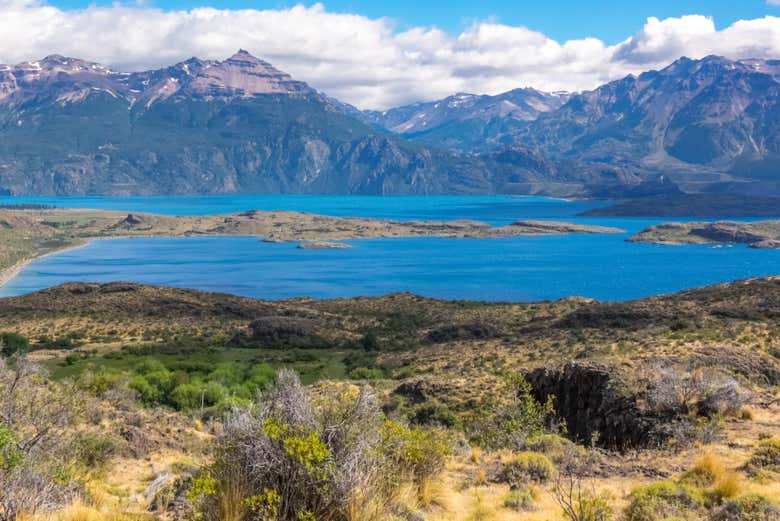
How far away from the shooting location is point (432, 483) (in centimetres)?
1256

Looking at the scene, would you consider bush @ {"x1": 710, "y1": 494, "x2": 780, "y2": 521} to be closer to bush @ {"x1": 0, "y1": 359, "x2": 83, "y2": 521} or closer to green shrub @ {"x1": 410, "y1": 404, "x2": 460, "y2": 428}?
bush @ {"x1": 0, "y1": 359, "x2": 83, "y2": 521}

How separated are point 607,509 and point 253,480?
5149 mm

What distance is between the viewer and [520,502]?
12.3m

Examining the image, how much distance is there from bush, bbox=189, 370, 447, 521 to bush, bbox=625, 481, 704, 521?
13.5ft

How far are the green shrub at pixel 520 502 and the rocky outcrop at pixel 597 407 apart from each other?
5.56 metres

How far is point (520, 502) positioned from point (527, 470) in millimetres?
2367

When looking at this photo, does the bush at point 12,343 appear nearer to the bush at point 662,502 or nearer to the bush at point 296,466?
the bush at point 296,466

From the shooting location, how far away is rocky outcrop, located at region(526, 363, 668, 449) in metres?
19.0

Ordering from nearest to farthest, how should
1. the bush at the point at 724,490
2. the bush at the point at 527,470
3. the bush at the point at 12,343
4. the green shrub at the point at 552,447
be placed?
the bush at the point at 724,490 < the bush at the point at 527,470 < the green shrub at the point at 552,447 < the bush at the point at 12,343

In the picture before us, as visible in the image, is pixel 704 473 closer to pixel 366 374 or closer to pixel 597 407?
pixel 597 407

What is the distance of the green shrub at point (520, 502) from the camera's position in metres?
12.1

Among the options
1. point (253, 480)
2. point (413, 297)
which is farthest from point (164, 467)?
point (413, 297)

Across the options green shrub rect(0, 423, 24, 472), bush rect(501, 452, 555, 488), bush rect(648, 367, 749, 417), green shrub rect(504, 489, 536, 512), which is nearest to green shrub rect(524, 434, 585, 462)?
bush rect(501, 452, 555, 488)

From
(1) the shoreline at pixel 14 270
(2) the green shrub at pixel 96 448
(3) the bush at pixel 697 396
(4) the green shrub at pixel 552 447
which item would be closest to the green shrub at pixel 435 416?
(4) the green shrub at pixel 552 447
